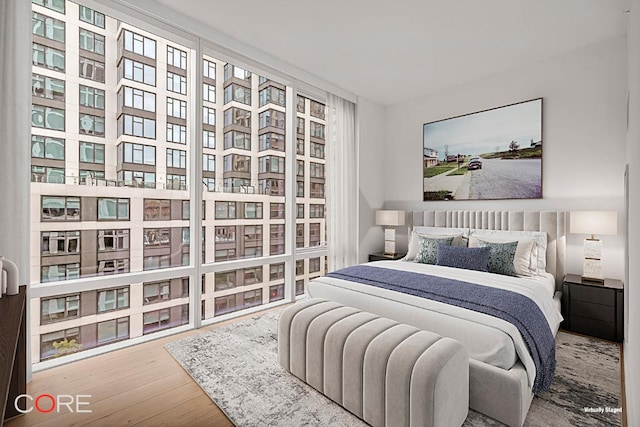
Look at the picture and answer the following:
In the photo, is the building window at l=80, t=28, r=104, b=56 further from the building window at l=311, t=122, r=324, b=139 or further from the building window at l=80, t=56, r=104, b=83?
the building window at l=311, t=122, r=324, b=139

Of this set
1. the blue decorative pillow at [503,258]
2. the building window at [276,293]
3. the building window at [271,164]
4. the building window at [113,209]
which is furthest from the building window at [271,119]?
the blue decorative pillow at [503,258]

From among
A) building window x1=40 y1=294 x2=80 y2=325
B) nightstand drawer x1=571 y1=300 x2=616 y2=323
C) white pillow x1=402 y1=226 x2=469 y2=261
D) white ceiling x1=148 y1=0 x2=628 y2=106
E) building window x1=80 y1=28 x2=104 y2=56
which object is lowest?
nightstand drawer x1=571 y1=300 x2=616 y2=323

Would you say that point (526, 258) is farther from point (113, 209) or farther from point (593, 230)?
point (113, 209)

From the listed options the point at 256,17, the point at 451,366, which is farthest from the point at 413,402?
the point at 256,17

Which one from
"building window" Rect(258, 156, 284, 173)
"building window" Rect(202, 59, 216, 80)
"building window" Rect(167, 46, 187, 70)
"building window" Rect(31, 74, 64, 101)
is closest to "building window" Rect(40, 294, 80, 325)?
"building window" Rect(31, 74, 64, 101)

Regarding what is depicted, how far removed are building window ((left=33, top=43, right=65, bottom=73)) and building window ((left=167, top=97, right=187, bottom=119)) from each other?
83 cm

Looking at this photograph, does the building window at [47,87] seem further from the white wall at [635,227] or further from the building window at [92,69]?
the white wall at [635,227]

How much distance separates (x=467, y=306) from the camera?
2.21 m

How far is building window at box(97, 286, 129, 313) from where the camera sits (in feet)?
9.04

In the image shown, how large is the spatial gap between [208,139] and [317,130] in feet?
5.39

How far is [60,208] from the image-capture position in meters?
2.54

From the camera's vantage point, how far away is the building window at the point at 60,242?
2484mm

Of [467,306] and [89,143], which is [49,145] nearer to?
[89,143]

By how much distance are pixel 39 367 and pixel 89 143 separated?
1.76 metres
